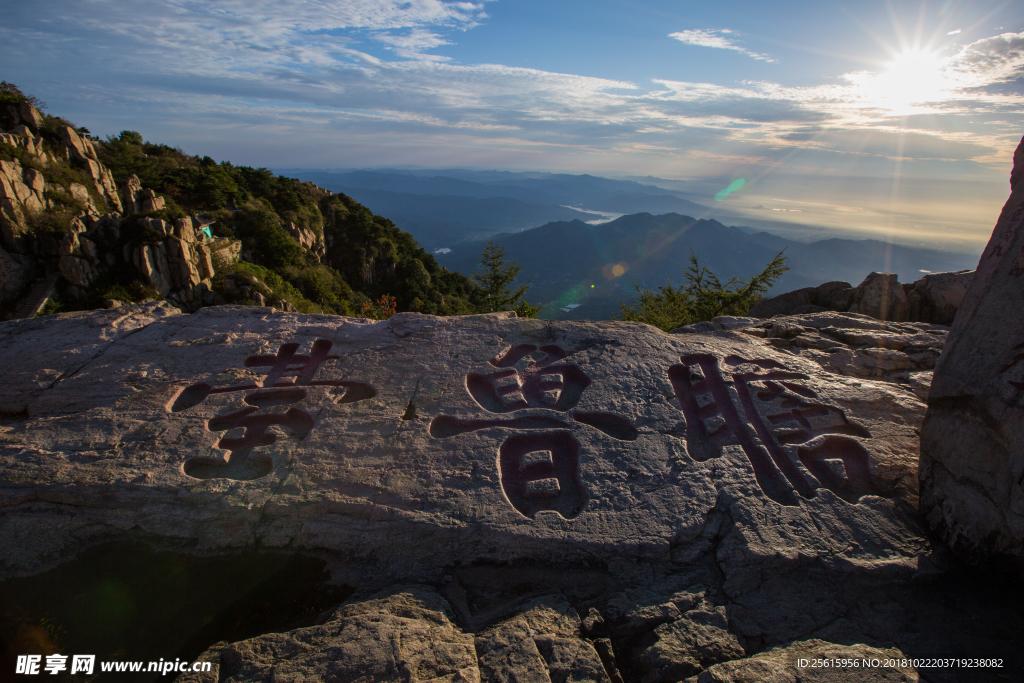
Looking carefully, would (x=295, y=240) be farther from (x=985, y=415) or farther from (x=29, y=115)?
(x=985, y=415)

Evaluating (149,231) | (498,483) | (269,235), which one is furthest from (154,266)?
(498,483)

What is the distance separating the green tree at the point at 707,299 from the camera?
16.4m

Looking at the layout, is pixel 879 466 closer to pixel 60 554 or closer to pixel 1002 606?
pixel 1002 606

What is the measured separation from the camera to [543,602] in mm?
3328

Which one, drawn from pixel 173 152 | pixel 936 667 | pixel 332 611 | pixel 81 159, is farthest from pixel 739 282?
pixel 173 152

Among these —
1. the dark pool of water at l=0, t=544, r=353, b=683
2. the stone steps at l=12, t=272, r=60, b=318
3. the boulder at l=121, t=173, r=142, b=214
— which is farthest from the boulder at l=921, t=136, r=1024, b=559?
the boulder at l=121, t=173, r=142, b=214

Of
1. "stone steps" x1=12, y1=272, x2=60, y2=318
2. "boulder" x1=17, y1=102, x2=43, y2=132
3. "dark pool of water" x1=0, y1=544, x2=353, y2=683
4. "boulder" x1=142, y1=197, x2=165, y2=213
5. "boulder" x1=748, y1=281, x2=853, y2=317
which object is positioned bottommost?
"dark pool of water" x1=0, y1=544, x2=353, y2=683

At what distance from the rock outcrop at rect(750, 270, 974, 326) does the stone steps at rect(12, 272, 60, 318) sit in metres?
17.4

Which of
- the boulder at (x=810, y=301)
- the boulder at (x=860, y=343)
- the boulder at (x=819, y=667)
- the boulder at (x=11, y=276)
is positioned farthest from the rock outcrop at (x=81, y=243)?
the boulder at (x=819, y=667)

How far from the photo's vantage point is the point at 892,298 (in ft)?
28.3

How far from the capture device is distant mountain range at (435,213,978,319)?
425 ft

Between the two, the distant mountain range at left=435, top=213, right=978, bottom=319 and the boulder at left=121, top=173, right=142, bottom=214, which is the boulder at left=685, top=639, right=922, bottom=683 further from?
the distant mountain range at left=435, top=213, right=978, bottom=319

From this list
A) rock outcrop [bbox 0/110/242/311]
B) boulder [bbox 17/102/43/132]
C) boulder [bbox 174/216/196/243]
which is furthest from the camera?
boulder [bbox 17/102/43/132]

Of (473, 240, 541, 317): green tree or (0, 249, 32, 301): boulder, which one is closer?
(0, 249, 32, 301): boulder
